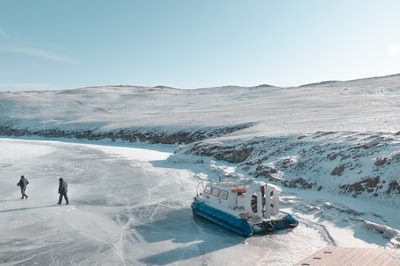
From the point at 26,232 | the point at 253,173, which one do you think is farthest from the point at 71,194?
the point at 253,173

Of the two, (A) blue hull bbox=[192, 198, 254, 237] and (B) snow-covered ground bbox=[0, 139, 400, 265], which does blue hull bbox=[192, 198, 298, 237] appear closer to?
(A) blue hull bbox=[192, 198, 254, 237]

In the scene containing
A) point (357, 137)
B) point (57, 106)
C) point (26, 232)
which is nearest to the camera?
point (26, 232)

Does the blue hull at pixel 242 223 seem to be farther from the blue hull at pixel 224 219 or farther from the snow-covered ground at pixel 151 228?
the snow-covered ground at pixel 151 228

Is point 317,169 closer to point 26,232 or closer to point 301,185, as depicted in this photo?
point 301,185

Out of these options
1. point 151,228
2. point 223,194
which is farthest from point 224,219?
point 151,228

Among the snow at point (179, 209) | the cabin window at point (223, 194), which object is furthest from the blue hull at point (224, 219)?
the cabin window at point (223, 194)

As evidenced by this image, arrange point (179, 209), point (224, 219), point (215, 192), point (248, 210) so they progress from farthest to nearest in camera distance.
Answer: point (179, 209), point (215, 192), point (224, 219), point (248, 210)

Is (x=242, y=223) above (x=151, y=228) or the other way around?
above

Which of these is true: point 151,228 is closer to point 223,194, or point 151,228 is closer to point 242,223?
point 223,194
